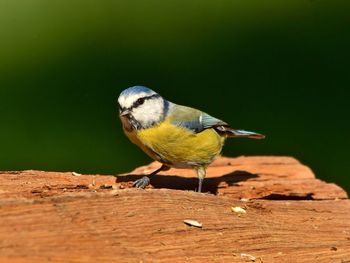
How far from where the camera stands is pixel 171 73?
5.55m

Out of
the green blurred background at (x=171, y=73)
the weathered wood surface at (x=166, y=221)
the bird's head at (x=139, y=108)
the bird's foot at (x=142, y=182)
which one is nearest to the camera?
the weathered wood surface at (x=166, y=221)

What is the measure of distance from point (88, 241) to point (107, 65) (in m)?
3.82

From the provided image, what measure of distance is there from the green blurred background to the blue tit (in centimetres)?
142

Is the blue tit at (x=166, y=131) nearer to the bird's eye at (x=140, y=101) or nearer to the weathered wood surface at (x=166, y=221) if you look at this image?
the bird's eye at (x=140, y=101)

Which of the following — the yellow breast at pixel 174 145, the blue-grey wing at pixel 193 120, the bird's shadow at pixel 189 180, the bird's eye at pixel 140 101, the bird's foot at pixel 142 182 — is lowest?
the bird's shadow at pixel 189 180

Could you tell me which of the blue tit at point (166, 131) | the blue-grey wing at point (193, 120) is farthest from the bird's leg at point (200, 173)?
the blue-grey wing at point (193, 120)

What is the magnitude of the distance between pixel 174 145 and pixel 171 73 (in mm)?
2525

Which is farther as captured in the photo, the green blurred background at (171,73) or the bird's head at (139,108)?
the green blurred background at (171,73)

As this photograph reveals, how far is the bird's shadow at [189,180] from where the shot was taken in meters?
3.06

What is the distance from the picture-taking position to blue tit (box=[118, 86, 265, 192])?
304 cm

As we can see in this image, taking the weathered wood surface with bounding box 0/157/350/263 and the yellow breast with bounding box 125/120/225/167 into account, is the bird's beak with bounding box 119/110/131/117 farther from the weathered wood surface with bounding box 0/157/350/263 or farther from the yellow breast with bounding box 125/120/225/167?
the weathered wood surface with bounding box 0/157/350/263

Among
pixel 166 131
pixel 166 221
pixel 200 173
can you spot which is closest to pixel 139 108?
pixel 166 131

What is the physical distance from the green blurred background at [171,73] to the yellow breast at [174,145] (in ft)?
4.72

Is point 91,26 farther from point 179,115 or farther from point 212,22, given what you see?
point 179,115
